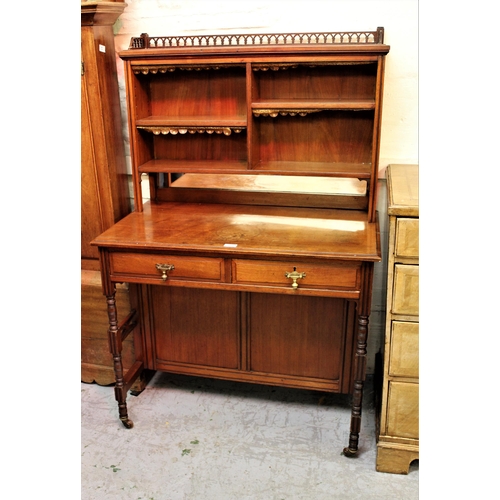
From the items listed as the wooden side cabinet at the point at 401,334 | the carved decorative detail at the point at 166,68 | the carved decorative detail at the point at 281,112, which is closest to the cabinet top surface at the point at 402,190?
the wooden side cabinet at the point at 401,334

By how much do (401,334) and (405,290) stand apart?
195 mm

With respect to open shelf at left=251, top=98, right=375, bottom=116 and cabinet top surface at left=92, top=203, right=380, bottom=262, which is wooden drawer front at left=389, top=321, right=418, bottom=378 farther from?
open shelf at left=251, top=98, right=375, bottom=116

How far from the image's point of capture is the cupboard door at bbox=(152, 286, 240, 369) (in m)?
2.63

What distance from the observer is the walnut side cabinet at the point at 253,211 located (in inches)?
81.6

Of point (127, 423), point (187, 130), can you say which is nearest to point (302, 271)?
point (187, 130)

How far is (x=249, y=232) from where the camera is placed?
2.17 metres

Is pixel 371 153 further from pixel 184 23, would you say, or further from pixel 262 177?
pixel 184 23

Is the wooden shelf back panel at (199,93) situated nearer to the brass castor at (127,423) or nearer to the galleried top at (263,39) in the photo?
the galleried top at (263,39)

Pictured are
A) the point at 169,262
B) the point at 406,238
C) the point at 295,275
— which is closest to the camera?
the point at 406,238

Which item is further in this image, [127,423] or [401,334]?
[127,423]

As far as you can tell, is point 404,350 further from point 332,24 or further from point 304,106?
point 332,24
